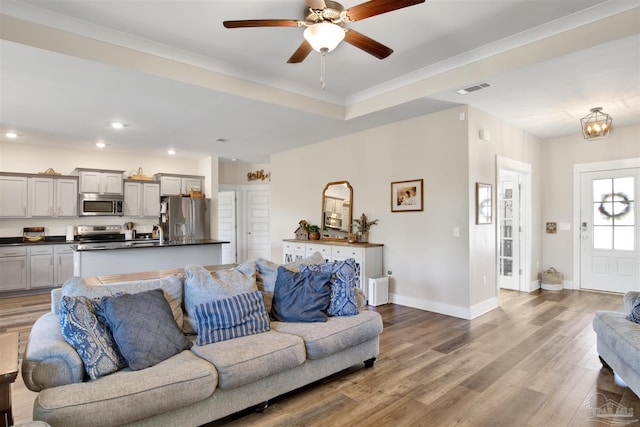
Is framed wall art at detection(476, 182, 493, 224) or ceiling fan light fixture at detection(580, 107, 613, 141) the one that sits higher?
ceiling fan light fixture at detection(580, 107, 613, 141)

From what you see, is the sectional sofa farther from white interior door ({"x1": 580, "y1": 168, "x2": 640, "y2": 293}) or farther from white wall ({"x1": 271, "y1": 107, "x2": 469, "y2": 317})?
white interior door ({"x1": 580, "y1": 168, "x2": 640, "y2": 293})

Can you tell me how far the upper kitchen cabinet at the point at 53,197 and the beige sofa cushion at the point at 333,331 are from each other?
19.1 ft

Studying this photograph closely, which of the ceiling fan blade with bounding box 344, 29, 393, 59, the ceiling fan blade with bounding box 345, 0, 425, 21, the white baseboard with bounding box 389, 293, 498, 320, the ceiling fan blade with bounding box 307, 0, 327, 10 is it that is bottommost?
the white baseboard with bounding box 389, 293, 498, 320

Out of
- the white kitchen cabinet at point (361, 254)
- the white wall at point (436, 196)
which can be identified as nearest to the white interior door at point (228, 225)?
the white kitchen cabinet at point (361, 254)

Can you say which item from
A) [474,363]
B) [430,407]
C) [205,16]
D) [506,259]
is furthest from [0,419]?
[506,259]

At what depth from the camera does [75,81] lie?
3596mm

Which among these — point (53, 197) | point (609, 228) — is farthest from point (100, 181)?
point (609, 228)

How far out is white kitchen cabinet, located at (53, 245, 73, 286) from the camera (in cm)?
616

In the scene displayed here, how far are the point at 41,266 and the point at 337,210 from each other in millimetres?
5238

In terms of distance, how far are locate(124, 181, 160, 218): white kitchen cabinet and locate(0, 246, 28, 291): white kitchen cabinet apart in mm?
1812

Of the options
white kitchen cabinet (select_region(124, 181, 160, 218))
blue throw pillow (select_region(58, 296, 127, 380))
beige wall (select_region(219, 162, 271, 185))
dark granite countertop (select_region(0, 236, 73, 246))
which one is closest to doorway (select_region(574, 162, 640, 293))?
beige wall (select_region(219, 162, 271, 185))

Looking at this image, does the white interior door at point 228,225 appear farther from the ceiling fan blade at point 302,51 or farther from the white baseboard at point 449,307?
the ceiling fan blade at point 302,51

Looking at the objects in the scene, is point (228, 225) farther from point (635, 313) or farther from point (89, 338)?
point (635, 313)

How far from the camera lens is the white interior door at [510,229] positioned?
5961 mm
